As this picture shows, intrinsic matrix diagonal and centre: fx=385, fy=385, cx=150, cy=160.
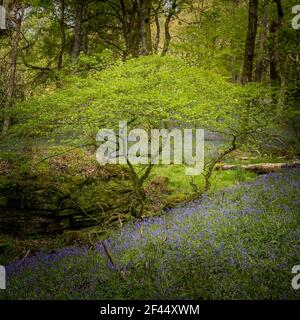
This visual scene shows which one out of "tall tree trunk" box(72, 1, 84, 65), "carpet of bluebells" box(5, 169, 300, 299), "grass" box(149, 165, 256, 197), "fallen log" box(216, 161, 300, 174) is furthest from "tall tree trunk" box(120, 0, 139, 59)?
"carpet of bluebells" box(5, 169, 300, 299)

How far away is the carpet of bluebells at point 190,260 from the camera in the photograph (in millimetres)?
5840

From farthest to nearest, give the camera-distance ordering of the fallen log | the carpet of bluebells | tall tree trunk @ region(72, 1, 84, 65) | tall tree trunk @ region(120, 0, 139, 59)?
tall tree trunk @ region(120, 0, 139, 59) < tall tree trunk @ region(72, 1, 84, 65) < the fallen log < the carpet of bluebells

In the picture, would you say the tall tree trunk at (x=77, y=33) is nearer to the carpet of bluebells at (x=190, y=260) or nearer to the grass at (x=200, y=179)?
the grass at (x=200, y=179)

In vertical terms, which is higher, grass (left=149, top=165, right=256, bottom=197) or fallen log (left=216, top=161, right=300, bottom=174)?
fallen log (left=216, top=161, right=300, bottom=174)

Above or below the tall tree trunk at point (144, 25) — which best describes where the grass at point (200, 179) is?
below

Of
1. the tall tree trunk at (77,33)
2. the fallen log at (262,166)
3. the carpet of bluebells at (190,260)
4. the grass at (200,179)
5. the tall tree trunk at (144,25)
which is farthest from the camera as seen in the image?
the tall tree trunk at (77,33)

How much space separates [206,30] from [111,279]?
21.2m

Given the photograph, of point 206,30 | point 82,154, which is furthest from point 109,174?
point 206,30

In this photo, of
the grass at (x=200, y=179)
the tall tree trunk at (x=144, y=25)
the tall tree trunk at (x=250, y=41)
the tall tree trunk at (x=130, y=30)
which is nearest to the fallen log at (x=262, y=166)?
the grass at (x=200, y=179)

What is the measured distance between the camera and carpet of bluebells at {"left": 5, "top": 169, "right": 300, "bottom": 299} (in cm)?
584

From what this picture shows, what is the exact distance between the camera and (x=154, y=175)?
14695 mm

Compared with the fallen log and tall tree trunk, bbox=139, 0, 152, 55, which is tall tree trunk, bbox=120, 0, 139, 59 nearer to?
tall tree trunk, bbox=139, 0, 152, 55

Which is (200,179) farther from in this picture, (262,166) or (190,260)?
(190,260)
